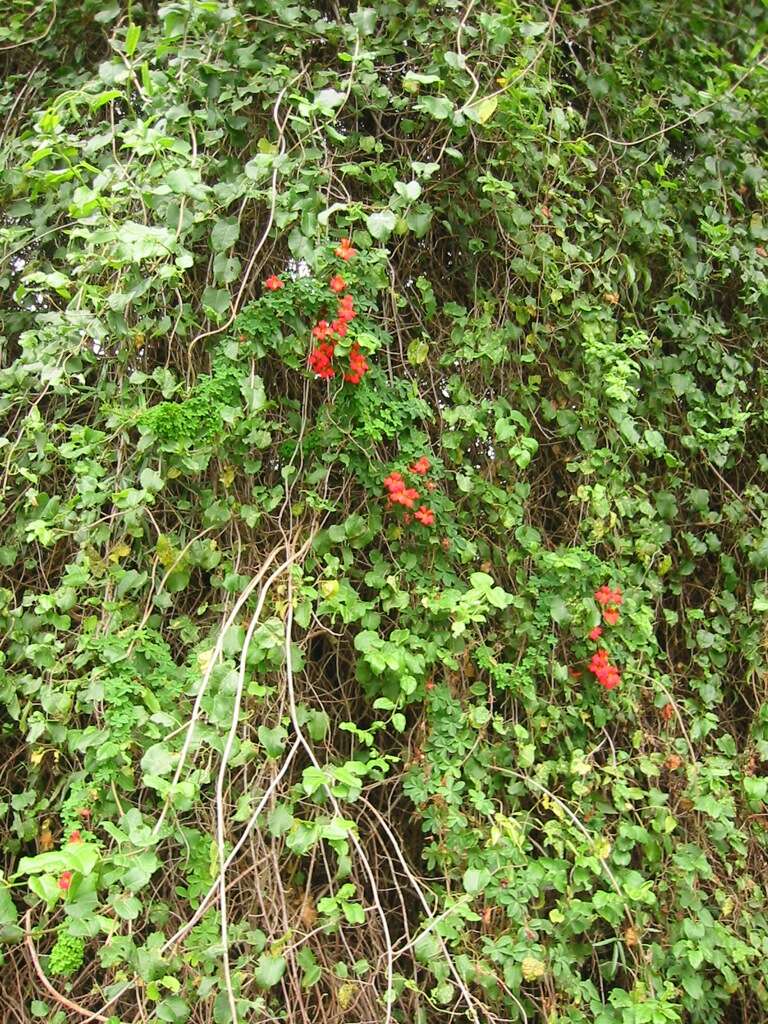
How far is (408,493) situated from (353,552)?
0.19 metres

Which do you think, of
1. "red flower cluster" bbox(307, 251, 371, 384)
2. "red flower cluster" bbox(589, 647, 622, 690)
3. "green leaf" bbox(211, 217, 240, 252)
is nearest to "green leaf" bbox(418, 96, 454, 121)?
"red flower cluster" bbox(307, 251, 371, 384)

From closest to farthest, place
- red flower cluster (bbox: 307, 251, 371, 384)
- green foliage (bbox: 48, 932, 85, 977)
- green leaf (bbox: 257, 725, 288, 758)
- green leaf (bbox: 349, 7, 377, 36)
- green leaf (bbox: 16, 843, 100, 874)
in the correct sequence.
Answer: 1. green leaf (bbox: 16, 843, 100, 874)
2. green foliage (bbox: 48, 932, 85, 977)
3. green leaf (bbox: 257, 725, 288, 758)
4. red flower cluster (bbox: 307, 251, 371, 384)
5. green leaf (bbox: 349, 7, 377, 36)

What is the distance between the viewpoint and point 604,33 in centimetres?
212

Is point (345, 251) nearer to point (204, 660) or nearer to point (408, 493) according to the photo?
point (408, 493)

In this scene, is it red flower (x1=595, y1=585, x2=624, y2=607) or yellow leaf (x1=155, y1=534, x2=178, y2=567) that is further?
red flower (x1=595, y1=585, x2=624, y2=607)

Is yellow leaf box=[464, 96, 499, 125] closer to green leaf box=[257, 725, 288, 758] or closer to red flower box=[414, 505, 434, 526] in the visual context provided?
red flower box=[414, 505, 434, 526]

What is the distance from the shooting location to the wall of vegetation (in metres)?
1.50

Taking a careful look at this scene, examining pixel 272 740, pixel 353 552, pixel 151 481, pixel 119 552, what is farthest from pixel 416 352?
pixel 272 740

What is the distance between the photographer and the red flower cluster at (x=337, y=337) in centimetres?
155

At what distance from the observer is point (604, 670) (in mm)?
1735

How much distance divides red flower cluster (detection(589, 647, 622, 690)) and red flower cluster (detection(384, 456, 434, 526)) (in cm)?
43

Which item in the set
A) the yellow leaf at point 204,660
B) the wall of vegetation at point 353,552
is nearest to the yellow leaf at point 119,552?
the wall of vegetation at point 353,552

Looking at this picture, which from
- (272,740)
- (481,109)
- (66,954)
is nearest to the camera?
(66,954)

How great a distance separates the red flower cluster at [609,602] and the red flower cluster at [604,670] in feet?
0.21
